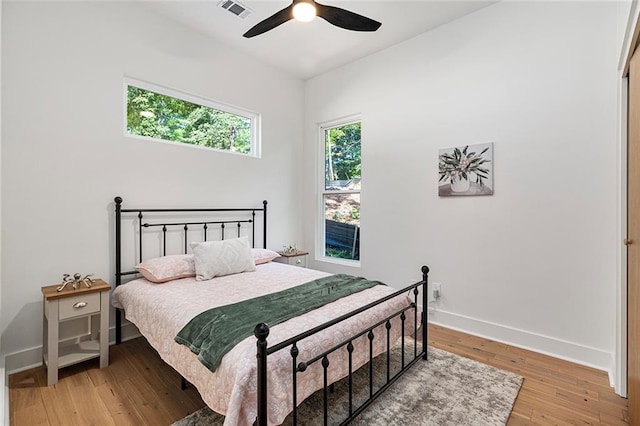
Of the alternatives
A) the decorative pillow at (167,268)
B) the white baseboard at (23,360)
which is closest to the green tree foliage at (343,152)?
the decorative pillow at (167,268)

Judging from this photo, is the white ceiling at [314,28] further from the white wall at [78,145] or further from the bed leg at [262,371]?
the bed leg at [262,371]

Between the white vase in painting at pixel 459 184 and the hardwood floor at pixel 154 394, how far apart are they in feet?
4.79

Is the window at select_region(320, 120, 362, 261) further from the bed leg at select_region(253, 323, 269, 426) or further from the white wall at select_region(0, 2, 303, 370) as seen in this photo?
the bed leg at select_region(253, 323, 269, 426)

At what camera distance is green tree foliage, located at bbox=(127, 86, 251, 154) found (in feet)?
9.50

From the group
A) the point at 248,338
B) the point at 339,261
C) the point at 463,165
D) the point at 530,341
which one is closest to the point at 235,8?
the point at 463,165

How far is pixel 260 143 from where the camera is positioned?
12.7 feet

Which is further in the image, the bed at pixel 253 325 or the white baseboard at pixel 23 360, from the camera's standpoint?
the white baseboard at pixel 23 360

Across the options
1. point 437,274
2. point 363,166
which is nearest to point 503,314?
point 437,274

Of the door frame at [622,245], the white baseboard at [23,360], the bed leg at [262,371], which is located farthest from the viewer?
the white baseboard at [23,360]

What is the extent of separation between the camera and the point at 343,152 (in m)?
4.09

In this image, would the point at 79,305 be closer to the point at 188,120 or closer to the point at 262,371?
the point at 262,371

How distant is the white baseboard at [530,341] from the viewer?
232 centimetres

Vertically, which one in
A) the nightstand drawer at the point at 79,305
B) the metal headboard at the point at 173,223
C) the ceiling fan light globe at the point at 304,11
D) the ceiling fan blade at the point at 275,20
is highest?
the ceiling fan blade at the point at 275,20

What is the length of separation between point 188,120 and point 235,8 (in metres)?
1.17
